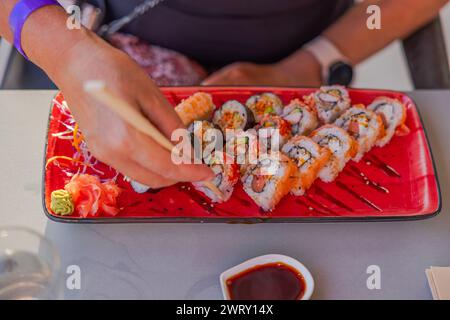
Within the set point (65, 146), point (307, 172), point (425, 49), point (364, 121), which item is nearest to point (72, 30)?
point (65, 146)

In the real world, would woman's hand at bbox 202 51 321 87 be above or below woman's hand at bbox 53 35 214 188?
above

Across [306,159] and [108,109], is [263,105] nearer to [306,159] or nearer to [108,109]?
[306,159]

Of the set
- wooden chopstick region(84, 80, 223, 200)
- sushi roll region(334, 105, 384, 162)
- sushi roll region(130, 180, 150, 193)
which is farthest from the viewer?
sushi roll region(334, 105, 384, 162)

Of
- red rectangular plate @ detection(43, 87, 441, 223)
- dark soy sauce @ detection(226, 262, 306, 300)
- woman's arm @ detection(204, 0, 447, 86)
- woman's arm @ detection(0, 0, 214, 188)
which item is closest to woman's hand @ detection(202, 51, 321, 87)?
woman's arm @ detection(204, 0, 447, 86)

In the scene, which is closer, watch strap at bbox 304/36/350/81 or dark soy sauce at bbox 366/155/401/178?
dark soy sauce at bbox 366/155/401/178

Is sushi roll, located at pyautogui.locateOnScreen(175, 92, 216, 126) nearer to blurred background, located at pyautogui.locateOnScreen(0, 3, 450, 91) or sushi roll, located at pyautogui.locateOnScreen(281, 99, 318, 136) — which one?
sushi roll, located at pyautogui.locateOnScreen(281, 99, 318, 136)
